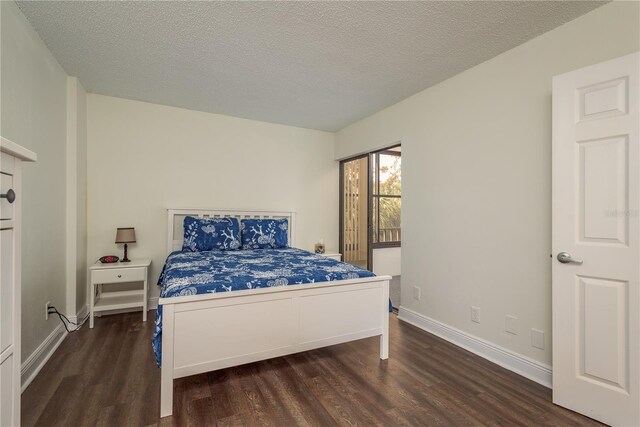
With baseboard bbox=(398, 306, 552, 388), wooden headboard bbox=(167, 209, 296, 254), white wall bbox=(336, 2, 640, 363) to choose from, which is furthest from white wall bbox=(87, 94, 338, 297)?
baseboard bbox=(398, 306, 552, 388)

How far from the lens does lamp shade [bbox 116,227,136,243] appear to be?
327 centimetres

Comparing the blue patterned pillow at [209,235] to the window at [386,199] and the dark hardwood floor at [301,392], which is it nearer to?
the dark hardwood floor at [301,392]

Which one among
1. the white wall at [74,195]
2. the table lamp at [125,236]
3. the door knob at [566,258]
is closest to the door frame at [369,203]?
the door knob at [566,258]

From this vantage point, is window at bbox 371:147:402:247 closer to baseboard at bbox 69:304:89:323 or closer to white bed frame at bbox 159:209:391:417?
white bed frame at bbox 159:209:391:417

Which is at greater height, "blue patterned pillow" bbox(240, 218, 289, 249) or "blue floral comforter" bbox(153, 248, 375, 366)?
"blue patterned pillow" bbox(240, 218, 289, 249)

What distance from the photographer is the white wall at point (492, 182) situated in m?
Answer: 2.12

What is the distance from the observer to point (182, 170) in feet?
12.5

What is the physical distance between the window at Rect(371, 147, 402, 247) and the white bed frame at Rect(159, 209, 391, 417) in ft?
8.77

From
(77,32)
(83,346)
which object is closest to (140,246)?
(83,346)

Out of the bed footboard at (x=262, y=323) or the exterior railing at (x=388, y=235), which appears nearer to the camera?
the bed footboard at (x=262, y=323)

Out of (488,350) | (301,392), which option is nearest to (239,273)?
(301,392)

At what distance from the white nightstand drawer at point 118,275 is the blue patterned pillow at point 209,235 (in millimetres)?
486

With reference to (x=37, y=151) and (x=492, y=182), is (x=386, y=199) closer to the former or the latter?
(x=492, y=182)

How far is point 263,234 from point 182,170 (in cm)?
128
